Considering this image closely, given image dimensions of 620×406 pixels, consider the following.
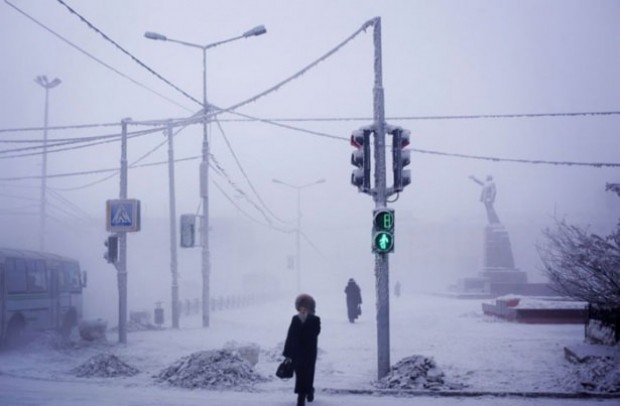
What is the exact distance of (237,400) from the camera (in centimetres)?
970

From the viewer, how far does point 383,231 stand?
11047 millimetres

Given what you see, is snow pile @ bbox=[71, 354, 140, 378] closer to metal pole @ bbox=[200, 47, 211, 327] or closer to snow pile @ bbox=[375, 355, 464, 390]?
snow pile @ bbox=[375, 355, 464, 390]

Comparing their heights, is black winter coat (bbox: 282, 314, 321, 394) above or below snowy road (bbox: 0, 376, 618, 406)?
above

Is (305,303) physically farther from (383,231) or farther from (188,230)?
(188,230)

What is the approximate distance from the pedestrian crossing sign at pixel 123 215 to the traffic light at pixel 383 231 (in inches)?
358

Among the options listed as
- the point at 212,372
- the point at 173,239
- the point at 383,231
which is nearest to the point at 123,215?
the point at 173,239

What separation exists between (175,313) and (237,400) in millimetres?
14691

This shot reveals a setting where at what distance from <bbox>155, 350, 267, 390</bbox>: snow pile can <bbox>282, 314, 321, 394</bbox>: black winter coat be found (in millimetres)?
2580

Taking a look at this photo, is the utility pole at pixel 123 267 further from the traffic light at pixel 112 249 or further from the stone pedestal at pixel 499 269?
the stone pedestal at pixel 499 269

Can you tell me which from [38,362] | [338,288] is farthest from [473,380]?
[338,288]

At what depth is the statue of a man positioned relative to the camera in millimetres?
48406

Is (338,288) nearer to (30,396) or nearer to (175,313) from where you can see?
(175,313)

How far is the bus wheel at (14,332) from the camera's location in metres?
16.8

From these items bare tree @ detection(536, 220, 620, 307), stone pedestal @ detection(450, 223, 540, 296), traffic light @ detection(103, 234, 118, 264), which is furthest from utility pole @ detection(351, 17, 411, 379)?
stone pedestal @ detection(450, 223, 540, 296)
